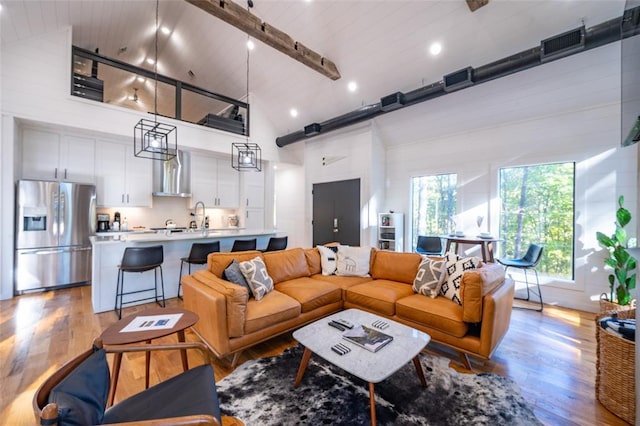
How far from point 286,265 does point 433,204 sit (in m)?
3.50

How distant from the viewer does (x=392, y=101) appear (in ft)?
14.5

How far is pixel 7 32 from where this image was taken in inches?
142

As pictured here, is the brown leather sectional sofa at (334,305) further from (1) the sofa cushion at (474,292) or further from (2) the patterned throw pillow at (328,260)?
(2) the patterned throw pillow at (328,260)

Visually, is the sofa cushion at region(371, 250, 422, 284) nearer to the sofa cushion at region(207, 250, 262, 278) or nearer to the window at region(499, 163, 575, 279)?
the sofa cushion at region(207, 250, 262, 278)

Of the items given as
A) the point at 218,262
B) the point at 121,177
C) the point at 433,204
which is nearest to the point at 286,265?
the point at 218,262

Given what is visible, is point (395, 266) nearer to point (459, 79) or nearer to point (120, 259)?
point (459, 79)

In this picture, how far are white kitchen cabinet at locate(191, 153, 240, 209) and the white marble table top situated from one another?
5.16 metres

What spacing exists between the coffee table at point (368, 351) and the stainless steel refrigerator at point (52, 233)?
475 cm

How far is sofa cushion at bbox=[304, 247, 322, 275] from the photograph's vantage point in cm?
364

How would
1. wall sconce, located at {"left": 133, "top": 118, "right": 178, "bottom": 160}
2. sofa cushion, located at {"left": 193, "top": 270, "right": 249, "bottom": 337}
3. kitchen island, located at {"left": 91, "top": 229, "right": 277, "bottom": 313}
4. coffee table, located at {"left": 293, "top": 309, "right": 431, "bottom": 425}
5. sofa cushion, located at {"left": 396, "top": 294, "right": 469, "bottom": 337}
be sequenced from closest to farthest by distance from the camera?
1. coffee table, located at {"left": 293, "top": 309, "right": 431, "bottom": 425}
2. sofa cushion, located at {"left": 193, "top": 270, "right": 249, "bottom": 337}
3. sofa cushion, located at {"left": 396, "top": 294, "right": 469, "bottom": 337}
4. kitchen island, located at {"left": 91, "top": 229, "right": 277, "bottom": 313}
5. wall sconce, located at {"left": 133, "top": 118, "right": 178, "bottom": 160}

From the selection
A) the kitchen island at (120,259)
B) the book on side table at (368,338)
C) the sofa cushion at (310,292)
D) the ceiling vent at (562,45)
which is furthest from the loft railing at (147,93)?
the ceiling vent at (562,45)

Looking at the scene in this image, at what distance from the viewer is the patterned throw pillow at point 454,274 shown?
2635mm

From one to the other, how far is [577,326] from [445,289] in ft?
6.08

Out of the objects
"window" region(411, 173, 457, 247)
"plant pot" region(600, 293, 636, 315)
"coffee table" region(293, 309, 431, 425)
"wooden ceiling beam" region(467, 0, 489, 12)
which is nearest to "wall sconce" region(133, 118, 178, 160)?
"coffee table" region(293, 309, 431, 425)
